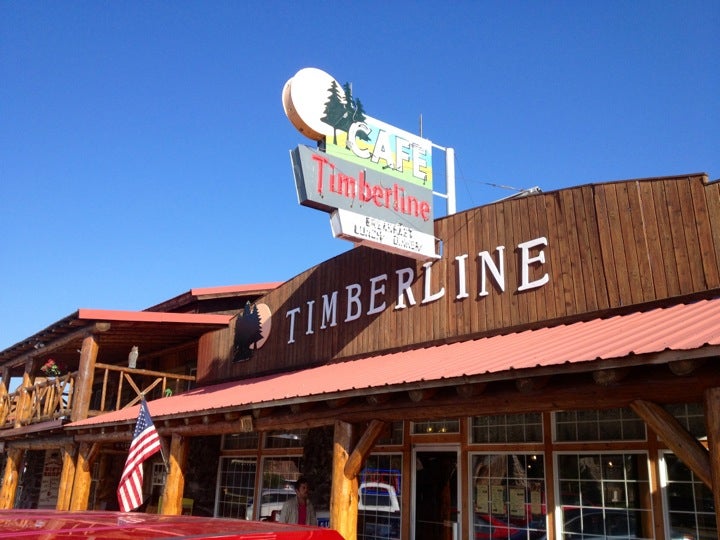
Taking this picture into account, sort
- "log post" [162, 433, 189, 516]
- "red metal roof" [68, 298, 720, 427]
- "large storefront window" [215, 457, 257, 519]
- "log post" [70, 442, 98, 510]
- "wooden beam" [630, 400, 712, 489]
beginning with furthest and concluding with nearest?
"log post" [70, 442, 98, 510], "large storefront window" [215, 457, 257, 519], "log post" [162, 433, 189, 516], "red metal roof" [68, 298, 720, 427], "wooden beam" [630, 400, 712, 489]

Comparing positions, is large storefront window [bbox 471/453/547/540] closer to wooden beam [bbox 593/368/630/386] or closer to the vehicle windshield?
wooden beam [bbox 593/368/630/386]

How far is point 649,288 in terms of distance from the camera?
754cm

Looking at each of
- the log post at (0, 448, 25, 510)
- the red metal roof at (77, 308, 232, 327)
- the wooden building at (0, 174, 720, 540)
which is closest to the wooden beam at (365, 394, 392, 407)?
the wooden building at (0, 174, 720, 540)

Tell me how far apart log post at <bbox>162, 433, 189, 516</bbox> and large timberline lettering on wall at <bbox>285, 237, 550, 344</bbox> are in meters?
2.84

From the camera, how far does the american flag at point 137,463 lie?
9.95m

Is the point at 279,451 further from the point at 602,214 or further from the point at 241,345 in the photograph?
the point at 602,214

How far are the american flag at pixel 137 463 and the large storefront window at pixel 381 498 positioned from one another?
3357 mm

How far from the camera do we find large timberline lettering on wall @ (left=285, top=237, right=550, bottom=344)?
347 inches

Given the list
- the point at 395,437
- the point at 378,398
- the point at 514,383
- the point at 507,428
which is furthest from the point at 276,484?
the point at 514,383

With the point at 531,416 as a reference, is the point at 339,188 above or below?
above

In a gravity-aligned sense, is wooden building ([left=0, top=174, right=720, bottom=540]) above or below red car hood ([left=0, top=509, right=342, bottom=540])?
above

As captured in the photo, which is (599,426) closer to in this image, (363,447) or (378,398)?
Answer: (378,398)

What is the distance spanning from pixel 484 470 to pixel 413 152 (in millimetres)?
4744

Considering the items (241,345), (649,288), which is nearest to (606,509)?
(649,288)
